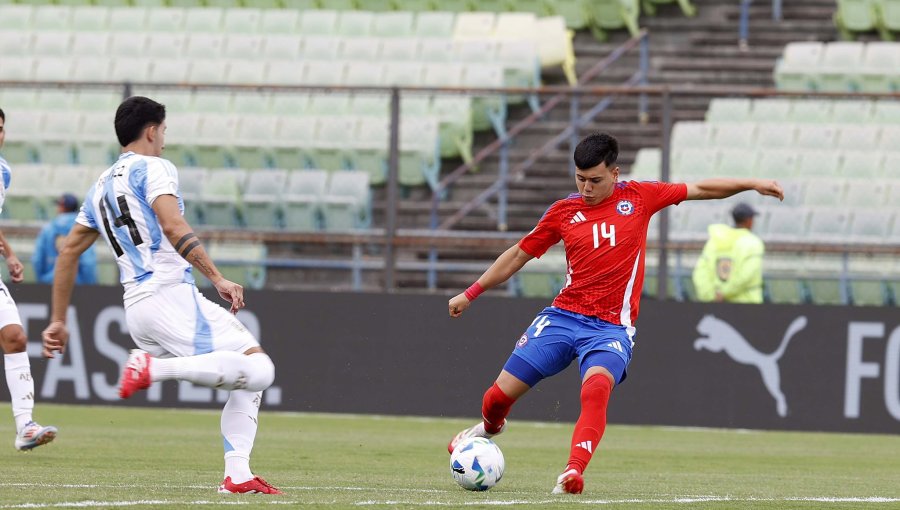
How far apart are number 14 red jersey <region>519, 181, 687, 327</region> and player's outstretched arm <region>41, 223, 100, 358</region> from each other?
2.37 m

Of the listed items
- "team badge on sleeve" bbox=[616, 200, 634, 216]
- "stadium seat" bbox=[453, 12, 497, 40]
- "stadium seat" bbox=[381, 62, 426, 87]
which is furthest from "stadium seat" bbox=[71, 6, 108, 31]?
"team badge on sleeve" bbox=[616, 200, 634, 216]

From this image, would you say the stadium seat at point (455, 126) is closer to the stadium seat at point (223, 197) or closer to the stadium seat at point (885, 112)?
the stadium seat at point (223, 197)

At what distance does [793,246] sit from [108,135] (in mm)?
7928

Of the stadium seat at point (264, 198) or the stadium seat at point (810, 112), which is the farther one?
the stadium seat at point (810, 112)

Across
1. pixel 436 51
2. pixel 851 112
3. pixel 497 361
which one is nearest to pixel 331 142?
pixel 497 361

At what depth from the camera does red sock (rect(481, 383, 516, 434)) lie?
342 inches

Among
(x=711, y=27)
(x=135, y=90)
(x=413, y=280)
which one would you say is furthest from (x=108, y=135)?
(x=711, y=27)

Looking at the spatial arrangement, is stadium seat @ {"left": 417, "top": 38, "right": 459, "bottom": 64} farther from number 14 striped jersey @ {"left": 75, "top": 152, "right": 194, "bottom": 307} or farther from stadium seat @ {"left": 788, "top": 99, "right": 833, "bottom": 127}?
number 14 striped jersey @ {"left": 75, "top": 152, "right": 194, "bottom": 307}

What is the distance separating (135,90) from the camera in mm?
16375

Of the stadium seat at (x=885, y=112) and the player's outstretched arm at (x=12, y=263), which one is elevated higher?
the stadium seat at (x=885, y=112)

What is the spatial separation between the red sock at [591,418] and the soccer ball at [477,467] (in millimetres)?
399

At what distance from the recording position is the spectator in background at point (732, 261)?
1462cm

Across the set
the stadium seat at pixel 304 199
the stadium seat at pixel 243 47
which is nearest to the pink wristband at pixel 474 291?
the stadium seat at pixel 304 199

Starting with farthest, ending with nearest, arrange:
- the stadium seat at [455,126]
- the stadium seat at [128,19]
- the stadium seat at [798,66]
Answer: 1. the stadium seat at [128,19]
2. the stadium seat at [798,66]
3. the stadium seat at [455,126]
